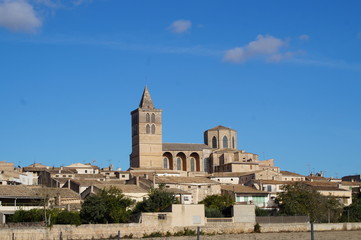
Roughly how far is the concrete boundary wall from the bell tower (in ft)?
184

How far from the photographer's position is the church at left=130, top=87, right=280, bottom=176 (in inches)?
4301

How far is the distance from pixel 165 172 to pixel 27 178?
23667 millimetres

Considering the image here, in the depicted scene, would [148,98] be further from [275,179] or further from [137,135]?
[275,179]

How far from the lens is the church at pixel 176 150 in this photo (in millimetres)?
109250

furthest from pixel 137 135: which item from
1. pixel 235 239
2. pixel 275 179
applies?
pixel 235 239

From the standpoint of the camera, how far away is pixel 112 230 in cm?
4512

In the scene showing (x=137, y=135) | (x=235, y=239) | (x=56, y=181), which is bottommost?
(x=235, y=239)

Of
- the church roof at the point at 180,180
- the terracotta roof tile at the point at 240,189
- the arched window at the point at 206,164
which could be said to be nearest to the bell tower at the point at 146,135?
the arched window at the point at 206,164

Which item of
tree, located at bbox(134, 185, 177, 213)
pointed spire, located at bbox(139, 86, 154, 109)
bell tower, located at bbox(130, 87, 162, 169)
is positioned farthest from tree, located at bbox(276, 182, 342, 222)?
pointed spire, located at bbox(139, 86, 154, 109)

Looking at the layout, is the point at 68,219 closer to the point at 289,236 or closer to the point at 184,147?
the point at 289,236

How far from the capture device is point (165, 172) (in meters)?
95.9

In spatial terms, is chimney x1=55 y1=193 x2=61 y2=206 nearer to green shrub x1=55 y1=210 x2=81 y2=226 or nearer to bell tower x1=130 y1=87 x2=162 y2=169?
green shrub x1=55 y1=210 x2=81 y2=226

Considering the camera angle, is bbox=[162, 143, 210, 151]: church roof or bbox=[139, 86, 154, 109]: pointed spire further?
bbox=[139, 86, 154, 109]: pointed spire

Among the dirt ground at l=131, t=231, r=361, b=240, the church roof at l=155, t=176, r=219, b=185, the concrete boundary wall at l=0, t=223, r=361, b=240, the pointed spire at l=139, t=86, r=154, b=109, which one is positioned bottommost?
the dirt ground at l=131, t=231, r=361, b=240
